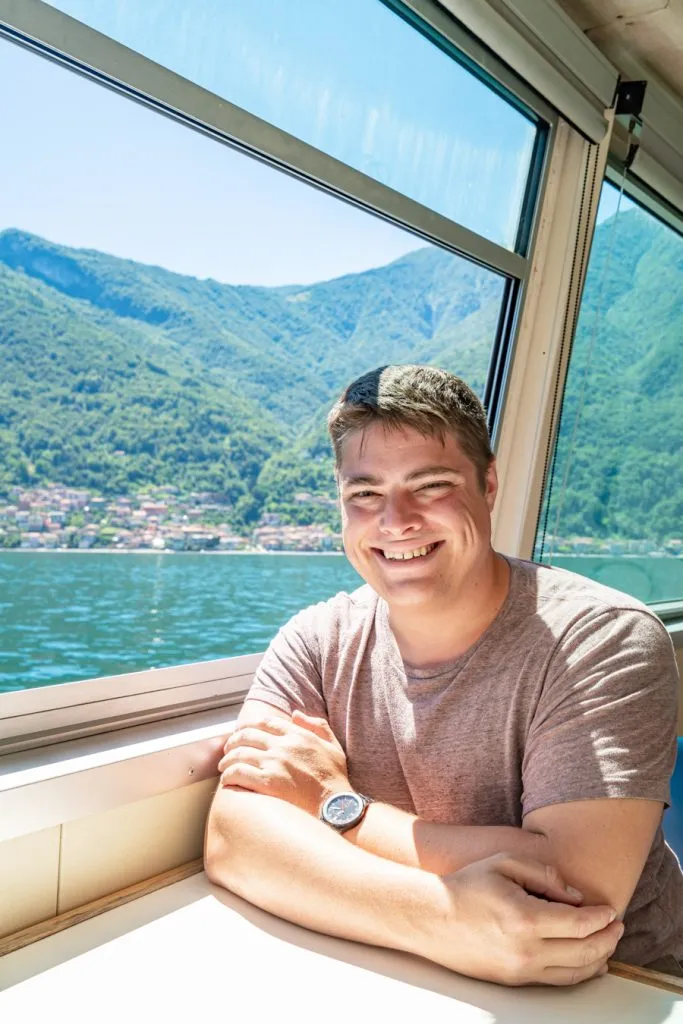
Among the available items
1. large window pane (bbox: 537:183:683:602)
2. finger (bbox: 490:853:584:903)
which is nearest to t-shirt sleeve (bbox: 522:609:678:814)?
finger (bbox: 490:853:584:903)

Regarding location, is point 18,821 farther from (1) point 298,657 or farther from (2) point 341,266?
(2) point 341,266

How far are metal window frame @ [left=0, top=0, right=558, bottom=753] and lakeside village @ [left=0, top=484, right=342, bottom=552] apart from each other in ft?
0.99

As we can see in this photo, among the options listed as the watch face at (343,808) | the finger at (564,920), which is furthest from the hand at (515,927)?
the watch face at (343,808)

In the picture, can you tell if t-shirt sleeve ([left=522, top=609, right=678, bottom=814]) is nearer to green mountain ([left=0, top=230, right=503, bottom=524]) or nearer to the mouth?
the mouth

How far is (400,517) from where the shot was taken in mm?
1622

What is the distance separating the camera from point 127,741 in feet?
5.61

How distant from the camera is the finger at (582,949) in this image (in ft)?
3.90

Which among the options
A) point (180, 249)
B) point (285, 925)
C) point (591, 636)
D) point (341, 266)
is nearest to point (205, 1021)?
point (285, 925)

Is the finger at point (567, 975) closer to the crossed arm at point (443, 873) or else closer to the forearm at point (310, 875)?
the crossed arm at point (443, 873)

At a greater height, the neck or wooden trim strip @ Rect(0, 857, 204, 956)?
Answer: the neck

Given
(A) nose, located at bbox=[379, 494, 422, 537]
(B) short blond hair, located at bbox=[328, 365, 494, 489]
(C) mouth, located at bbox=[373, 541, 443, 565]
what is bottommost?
(C) mouth, located at bbox=[373, 541, 443, 565]

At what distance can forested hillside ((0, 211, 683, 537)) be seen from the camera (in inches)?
72.5

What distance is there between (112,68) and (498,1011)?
5.37 ft

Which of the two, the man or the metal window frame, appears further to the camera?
the metal window frame
